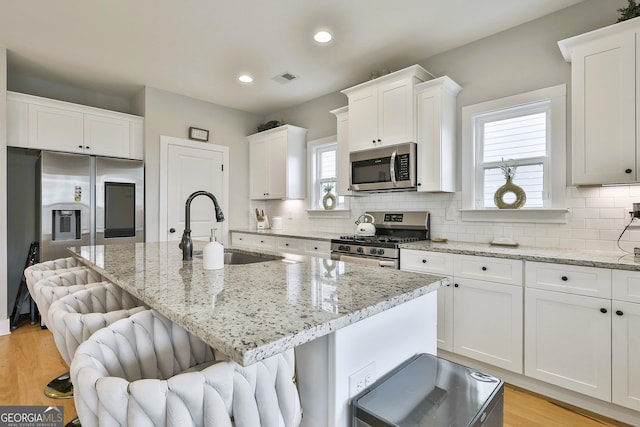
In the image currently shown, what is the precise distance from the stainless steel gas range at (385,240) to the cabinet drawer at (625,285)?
1.37 meters

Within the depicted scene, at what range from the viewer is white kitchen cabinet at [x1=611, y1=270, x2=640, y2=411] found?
1.78 m

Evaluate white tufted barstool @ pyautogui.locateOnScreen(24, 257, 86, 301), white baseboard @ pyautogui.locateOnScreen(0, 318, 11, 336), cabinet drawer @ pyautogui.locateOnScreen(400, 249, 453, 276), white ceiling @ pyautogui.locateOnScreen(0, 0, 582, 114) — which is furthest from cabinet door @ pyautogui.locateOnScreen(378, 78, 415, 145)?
white baseboard @ pyautogui.locateOnScreen(0, 318, 11, 336)

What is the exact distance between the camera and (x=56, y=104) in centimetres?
351

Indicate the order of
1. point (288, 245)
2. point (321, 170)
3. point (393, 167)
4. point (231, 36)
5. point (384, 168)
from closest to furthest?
point (231, 36), point (393, 167), point (384, 168), point (288, 245), point (321, 170)

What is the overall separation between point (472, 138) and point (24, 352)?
4.36 meters

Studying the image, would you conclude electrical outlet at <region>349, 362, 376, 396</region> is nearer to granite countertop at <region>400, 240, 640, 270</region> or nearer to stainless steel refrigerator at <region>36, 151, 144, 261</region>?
granite countertop at <region>400, 240, 640, 270</region>

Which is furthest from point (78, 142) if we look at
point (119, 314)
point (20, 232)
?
point (119, 314)

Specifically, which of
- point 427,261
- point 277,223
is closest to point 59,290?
point 427,261

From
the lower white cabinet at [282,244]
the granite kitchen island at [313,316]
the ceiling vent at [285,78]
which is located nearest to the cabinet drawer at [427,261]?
the lower white cabinet at [282,244]

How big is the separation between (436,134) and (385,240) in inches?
41.3

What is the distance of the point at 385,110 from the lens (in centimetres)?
321

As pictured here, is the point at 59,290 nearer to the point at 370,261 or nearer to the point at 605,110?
the point at 370,261

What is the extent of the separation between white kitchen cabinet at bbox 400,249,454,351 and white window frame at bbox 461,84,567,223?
689mm

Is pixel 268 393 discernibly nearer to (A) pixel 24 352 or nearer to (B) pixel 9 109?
(A) pixel 24 352
